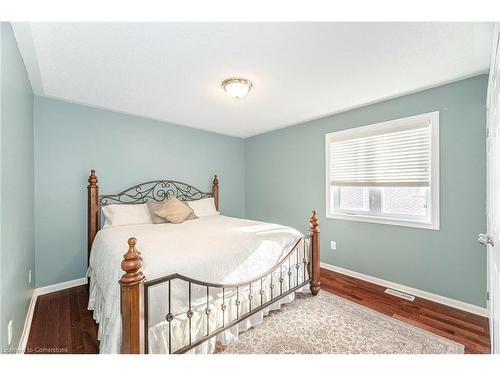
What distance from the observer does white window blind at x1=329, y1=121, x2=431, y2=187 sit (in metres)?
2.61

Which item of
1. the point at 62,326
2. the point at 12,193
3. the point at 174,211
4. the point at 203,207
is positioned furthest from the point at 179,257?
A: the point at 203,207

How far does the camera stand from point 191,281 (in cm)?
152

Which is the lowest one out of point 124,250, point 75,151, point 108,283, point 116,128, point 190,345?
point 190,345

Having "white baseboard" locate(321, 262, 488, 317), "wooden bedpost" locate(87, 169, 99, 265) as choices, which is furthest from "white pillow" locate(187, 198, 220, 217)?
"white baseboard" locate(321, 262, 488, 317)

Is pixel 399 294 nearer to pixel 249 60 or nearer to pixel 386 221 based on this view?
pixel 386 221

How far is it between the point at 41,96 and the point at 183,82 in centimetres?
186

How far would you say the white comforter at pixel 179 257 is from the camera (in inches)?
58.6

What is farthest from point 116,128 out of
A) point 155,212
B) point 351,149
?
point 351,149

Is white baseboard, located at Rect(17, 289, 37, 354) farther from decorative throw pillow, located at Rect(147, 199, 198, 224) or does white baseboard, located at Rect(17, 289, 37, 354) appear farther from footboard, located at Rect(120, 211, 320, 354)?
decorative throw pillow, located at Rect(147, 199, 198, 224)

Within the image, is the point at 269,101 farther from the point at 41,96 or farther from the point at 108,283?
the point at 41,96

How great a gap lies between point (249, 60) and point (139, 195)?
103 inches

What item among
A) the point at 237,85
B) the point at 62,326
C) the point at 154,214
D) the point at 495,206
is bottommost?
the point at 62,326

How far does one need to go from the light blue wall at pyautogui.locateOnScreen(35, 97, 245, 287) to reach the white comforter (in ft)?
2.24

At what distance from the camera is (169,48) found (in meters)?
1.78
